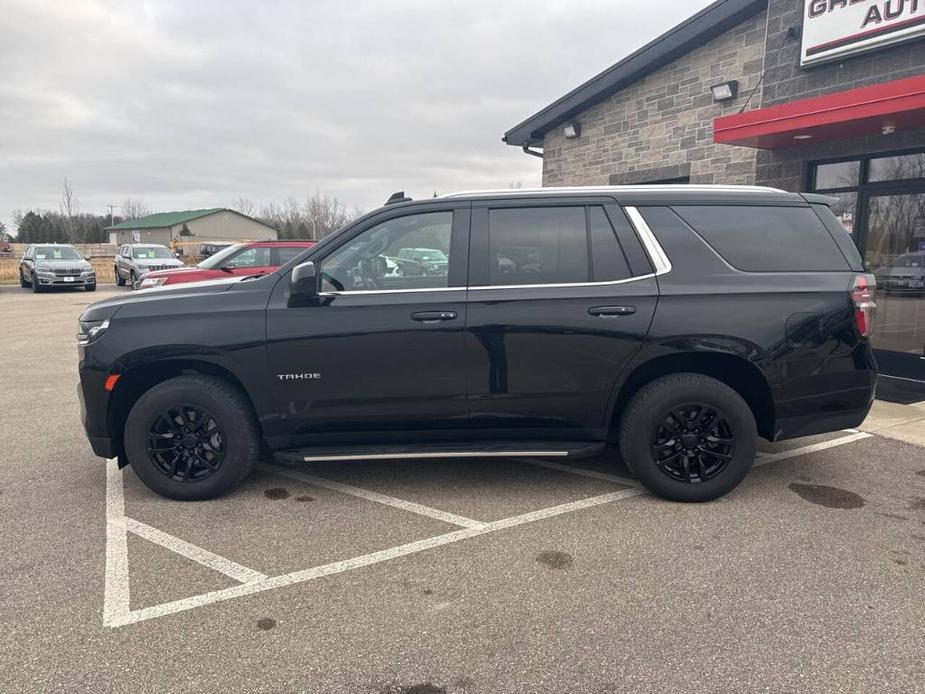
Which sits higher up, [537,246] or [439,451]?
[537,246]

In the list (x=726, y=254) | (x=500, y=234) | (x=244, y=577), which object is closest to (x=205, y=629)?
(x=244, y=577)

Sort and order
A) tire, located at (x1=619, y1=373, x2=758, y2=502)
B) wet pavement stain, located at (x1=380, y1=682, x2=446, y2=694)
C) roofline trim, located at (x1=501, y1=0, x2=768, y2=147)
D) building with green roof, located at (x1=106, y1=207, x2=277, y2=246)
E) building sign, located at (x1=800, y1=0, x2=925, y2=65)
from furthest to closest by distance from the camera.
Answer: building with green roof, located at (x1=106, y1=207, x2=277, y2=246) < roofline trim, located at (x1=501, y1=0, x2=768, y2=147) < building sign, located at (x1=800, y1=0, x2=925, y2=65) < tire, located at (x1=619, y1=373, x2=758, y2=502) < wet pavement stain, located at (x1=380, y1=682, x2=446, y2=694)

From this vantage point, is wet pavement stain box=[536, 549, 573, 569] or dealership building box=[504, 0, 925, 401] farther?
dealership building box=[504, 0, 925, 401]

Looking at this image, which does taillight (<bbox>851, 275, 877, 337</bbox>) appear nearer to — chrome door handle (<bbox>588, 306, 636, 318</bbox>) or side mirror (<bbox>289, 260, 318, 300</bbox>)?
chrome door handle (<bbox>588, 306, 636, 318</bbox>)

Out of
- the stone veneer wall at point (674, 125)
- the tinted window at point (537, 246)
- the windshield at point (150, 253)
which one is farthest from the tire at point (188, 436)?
the windshield at point (150, 253)

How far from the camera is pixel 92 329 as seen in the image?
4.08m

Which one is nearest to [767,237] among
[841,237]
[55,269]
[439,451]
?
[841,237]

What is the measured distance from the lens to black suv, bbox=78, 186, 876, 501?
3.99 meters

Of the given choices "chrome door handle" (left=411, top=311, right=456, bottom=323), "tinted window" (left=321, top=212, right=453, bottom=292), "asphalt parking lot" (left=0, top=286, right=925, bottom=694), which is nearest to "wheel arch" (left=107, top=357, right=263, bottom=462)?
"asphalt parking lot" (left=0, top=286, right=925, bottom=694)

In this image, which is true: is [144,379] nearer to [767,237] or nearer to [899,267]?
[767,237]

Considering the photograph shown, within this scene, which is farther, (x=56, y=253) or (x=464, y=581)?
(x=56, y=253)

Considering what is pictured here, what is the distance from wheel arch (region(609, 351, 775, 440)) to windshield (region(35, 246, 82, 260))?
25.0 metres

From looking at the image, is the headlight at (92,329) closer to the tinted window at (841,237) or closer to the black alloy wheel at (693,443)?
the black alloy wheel at (693,443)

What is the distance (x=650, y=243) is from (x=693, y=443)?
126 centimetres
